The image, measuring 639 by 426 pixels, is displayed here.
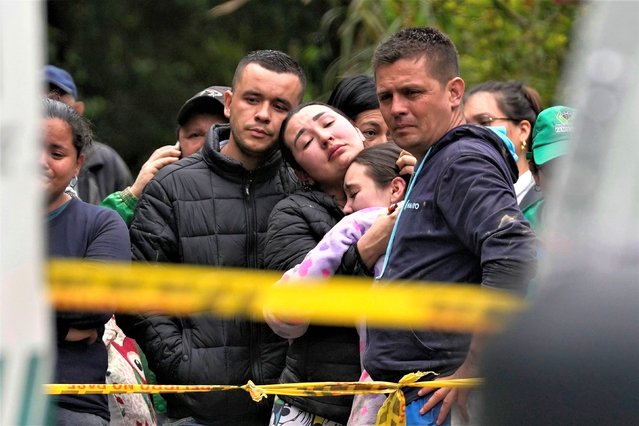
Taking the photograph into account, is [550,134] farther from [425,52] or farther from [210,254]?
[210,254]

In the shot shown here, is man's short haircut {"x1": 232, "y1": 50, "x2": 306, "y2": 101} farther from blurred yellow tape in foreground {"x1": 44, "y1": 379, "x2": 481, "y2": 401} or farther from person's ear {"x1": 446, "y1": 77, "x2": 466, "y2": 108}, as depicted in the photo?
blurred yellow tape in foreground {"x1": 44, "y1": 379, "x2": 481, "y2": 401}

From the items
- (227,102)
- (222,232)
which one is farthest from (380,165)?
(227,102)

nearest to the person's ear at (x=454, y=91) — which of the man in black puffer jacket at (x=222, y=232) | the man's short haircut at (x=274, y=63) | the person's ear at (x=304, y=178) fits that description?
the person's ear at (x=304, y=178)

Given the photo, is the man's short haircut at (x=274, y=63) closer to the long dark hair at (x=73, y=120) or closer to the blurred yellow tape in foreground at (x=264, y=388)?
the long dark hair at (x=73, y=120)

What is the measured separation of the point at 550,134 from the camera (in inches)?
187

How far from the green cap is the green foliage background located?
4.39m

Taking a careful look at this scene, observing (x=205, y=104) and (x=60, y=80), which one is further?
(x=60, y=80)

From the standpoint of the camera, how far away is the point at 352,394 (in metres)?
4.32

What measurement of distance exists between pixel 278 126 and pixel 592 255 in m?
3.53

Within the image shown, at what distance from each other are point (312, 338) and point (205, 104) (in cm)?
171

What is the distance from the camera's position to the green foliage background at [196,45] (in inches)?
364

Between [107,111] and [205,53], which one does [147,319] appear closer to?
[107,111]

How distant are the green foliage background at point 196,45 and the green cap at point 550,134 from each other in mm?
4386

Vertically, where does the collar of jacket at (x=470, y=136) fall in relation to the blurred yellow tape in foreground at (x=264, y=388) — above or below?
above
